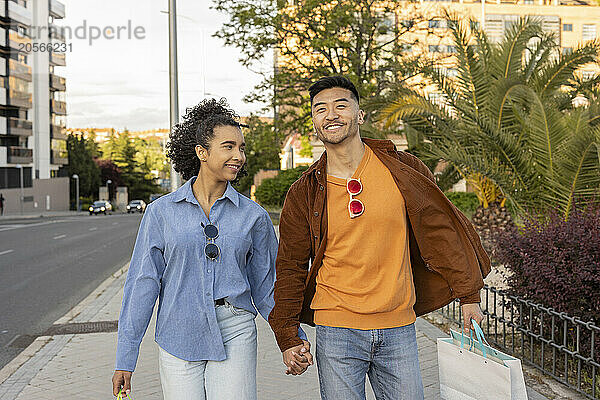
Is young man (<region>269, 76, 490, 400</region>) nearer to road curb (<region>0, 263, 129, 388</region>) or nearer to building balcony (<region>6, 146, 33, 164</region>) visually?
road curb (<region>0, 263, 129, 388</region>)

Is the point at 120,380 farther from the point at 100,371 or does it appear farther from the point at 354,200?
the point at 100,371

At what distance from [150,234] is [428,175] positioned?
A: 126cm

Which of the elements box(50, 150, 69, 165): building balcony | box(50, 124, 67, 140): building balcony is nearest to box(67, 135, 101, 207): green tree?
box(50, 150, 69, 165): building balcony

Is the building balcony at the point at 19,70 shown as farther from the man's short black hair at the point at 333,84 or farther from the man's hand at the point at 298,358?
the man's hand at the point at 298,358

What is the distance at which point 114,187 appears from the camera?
339ft

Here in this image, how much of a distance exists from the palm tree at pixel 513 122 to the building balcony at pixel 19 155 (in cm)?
5847

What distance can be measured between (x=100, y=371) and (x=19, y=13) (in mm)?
67180

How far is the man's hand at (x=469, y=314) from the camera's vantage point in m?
2.93

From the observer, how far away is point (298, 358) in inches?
119

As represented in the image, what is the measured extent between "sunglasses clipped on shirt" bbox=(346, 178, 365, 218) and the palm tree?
23.1 feet

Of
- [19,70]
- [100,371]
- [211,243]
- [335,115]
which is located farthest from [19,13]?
[335,115]

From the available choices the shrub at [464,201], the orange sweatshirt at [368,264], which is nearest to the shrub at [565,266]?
the orange sweatshirt at [368,264]

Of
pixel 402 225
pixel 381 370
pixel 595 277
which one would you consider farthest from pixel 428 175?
pixel 595 277

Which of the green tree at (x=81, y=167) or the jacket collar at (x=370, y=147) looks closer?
the jacket collar at (x=370, y=147)
